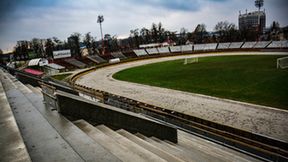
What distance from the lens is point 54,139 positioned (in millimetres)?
4016

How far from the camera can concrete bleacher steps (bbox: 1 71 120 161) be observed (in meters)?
3.43

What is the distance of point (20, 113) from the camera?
557 centimetres

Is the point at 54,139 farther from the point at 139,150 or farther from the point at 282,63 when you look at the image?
the point at 282,63

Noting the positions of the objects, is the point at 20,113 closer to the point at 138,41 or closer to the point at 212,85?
the point at 212,85

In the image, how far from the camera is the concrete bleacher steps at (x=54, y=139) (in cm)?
343

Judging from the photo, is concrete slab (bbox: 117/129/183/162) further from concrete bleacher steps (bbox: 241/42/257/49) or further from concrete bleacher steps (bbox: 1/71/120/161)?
concrete bleacher steps (bbox: 241/42/257/49)

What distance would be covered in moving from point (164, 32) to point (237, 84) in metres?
82.6

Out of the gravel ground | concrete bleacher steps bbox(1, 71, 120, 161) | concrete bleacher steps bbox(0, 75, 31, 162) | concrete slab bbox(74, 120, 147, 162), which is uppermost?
concrete bleacher steps bbox(0, 75, 31, 162)

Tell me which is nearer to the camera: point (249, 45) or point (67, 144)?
point (67, 144)

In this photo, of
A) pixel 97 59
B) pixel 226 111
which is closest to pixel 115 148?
pixel 226 111

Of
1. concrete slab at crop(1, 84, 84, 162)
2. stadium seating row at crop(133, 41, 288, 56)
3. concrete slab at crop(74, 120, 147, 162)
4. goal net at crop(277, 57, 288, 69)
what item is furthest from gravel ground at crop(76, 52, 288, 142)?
stadium seating row at crop(133, 41, 288, 56)

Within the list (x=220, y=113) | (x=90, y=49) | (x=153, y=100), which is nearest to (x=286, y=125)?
(x=220, y=113)

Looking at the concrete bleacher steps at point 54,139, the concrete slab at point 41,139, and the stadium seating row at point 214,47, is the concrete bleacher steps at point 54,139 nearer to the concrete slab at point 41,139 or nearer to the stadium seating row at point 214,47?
Answer: the concrete slab at point 41,139

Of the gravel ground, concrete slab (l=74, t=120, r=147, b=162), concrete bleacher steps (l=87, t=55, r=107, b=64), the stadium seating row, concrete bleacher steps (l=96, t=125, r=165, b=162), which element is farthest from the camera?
concrete bleacher steps (l=87, t=55, r=107, b=64)
